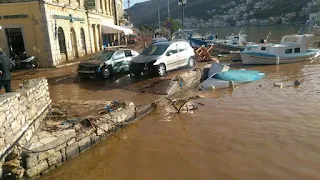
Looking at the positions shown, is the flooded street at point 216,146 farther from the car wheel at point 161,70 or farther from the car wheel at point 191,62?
the car wheel at point 191,62

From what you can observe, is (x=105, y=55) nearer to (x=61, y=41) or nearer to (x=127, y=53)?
(x=127, y=53)

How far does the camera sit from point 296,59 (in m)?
21.1

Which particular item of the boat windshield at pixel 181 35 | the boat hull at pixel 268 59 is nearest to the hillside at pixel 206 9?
the boat windshield at pixel 181 35

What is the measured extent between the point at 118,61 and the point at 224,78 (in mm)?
5605

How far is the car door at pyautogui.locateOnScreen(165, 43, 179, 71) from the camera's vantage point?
14.0 m

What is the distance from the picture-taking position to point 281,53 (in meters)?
20.8

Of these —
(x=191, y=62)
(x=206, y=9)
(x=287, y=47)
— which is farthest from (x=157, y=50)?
(x=206, y=9)

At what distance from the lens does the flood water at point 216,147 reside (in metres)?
5.74

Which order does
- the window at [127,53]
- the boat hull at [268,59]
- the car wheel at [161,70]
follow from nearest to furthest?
the car wheel at [161,70]
the window at [127,53]
the boat hull at [268,59]

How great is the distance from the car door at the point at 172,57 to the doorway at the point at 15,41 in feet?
33.7

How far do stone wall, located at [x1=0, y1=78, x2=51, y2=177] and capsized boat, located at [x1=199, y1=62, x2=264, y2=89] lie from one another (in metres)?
7.78

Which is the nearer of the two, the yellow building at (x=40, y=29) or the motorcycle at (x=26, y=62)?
the yellow building at (x=40, y=29)

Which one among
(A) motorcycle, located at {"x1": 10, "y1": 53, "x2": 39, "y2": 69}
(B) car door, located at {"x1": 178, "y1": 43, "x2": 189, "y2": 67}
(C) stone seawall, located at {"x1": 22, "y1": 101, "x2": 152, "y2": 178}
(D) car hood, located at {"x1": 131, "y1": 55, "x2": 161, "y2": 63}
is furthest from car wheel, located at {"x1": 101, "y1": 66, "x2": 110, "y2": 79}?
(A) motorcycle, located at {"x1": 10, "y1": 53, "x2": 39, "y2": 69}

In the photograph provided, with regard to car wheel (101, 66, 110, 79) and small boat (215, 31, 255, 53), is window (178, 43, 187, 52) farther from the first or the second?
small boat (215, 31, 255, 53)
